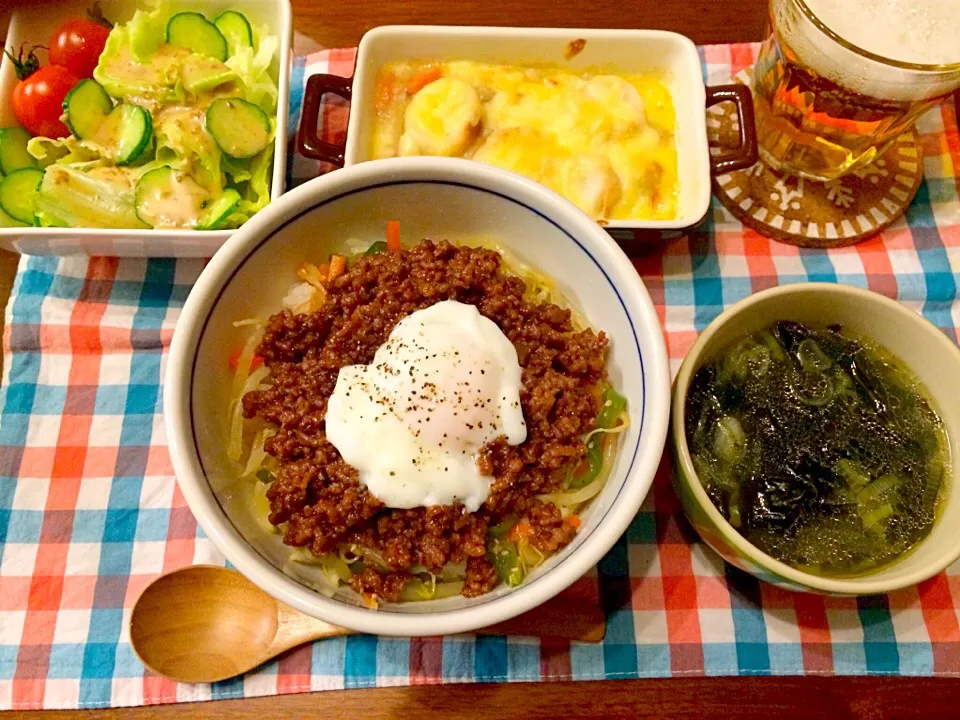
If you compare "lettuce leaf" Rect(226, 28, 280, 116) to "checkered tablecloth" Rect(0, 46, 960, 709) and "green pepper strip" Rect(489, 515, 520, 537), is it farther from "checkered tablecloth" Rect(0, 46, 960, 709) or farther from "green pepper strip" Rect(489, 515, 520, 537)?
"green pepper strip" Rect(489, 515, 520, 537)

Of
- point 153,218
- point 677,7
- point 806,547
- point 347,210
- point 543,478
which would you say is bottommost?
point 806,547

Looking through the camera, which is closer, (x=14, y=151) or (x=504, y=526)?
(x=504, y=526)

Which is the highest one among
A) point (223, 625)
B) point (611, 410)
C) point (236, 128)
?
point (236, 128)

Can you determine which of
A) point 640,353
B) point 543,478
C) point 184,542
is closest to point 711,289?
point 640,353

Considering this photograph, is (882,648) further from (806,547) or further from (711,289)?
(711,289)

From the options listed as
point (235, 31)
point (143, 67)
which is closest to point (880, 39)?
point (235, 31)

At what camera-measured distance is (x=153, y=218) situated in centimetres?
220

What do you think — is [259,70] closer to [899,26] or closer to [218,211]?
[218,211]

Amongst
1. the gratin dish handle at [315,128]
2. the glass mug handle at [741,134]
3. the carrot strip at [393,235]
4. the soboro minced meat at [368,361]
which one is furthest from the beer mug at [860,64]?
the gratin dish handle at [315,128]

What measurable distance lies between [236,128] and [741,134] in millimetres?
1563

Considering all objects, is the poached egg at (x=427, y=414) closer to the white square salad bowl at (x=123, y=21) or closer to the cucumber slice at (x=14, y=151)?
the white square salad bowl at (x=123, y=21)

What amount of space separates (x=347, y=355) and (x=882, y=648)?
5.02 feet

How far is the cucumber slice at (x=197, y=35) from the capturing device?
2.47 m

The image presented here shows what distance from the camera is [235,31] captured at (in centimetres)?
249
